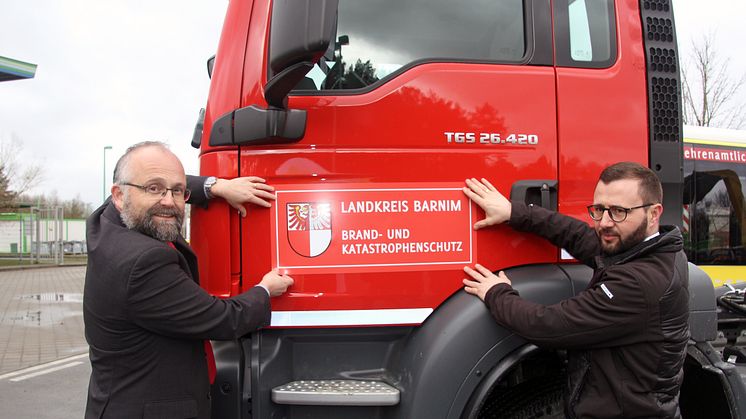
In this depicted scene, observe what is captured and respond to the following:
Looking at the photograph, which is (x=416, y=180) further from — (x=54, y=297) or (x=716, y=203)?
(x=54, y=297)

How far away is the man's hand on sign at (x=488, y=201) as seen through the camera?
195 cm

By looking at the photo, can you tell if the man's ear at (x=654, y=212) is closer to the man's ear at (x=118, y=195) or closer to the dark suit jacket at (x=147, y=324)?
the dark suit jacket at (x=147, y=324)

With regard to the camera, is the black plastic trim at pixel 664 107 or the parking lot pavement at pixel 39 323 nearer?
the black plastic trim at pixel 664 107

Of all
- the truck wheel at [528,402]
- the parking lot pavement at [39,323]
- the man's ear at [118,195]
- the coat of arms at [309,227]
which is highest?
the man's ear at [118,195]

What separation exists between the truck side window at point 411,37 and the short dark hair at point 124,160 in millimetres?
556

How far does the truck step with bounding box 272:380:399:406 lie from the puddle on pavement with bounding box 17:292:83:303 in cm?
1083

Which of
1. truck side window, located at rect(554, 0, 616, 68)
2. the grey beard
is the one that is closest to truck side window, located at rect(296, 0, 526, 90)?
truck side window, located at rect(554, 0, 616, 68)

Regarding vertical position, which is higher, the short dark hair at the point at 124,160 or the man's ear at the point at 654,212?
the short dark hair at the point at 124,160

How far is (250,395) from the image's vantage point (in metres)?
1.90

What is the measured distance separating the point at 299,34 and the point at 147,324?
1039 mm

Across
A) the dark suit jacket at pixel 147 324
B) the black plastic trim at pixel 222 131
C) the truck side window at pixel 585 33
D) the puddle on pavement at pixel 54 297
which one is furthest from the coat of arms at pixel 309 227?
the puddle on pavement at pixel 54 297

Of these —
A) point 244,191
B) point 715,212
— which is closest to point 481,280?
point 244,191

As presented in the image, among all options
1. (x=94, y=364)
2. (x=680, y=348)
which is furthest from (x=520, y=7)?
(x=94, y=364)

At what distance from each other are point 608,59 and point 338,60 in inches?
42.6
